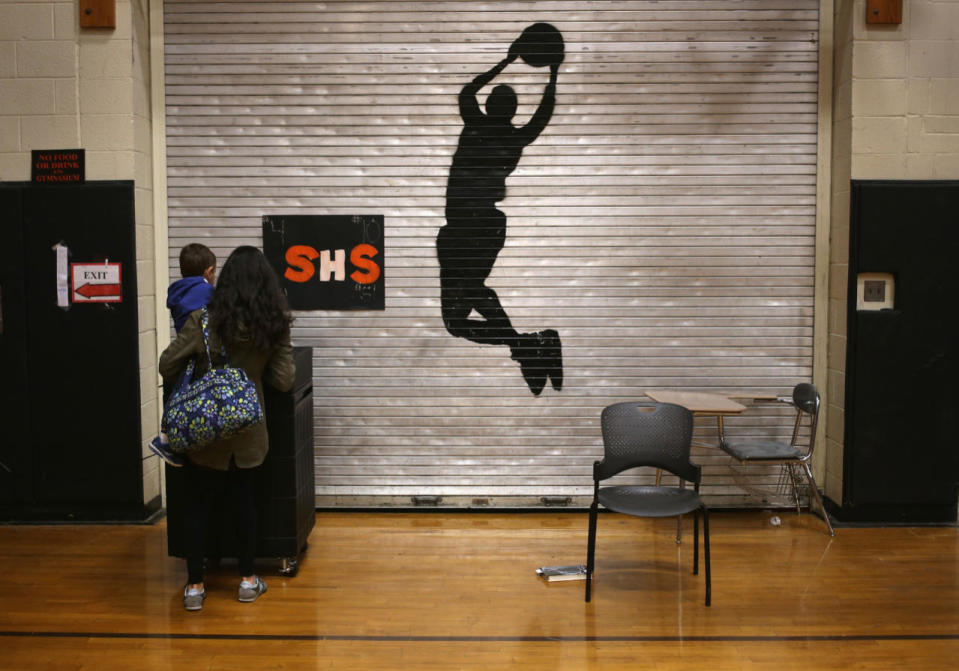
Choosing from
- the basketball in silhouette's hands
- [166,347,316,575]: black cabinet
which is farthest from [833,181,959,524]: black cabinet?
[166,347,316,575]: black cabinet

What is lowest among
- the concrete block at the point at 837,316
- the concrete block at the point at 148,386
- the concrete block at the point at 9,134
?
the concrete block at the point at 148,386

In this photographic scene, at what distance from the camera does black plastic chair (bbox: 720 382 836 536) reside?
505cm

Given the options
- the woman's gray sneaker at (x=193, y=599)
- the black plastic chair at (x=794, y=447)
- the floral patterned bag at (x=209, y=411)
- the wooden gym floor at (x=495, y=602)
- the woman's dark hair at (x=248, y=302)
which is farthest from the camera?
the black plastic chair at (x=794, y=447)

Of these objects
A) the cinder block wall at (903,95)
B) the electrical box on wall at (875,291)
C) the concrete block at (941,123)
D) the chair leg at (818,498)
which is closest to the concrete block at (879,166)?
the cinder block wall at (903,95)

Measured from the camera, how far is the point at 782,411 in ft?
18.6

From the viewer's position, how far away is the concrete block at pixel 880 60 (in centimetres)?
523

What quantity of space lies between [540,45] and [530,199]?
40.2 inches

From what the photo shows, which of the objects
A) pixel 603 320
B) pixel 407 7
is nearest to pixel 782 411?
pixel 603 320

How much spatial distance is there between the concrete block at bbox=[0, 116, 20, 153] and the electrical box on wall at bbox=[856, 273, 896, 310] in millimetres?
5461

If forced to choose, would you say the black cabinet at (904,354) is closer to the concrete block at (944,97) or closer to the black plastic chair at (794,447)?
the black plastic chair at (794,447)

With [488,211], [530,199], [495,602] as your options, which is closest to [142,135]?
[488,211]

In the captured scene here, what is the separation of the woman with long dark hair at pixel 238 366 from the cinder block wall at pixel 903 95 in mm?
3625

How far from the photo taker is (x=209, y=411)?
378 cm

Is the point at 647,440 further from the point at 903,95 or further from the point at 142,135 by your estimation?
the point at 142,135
